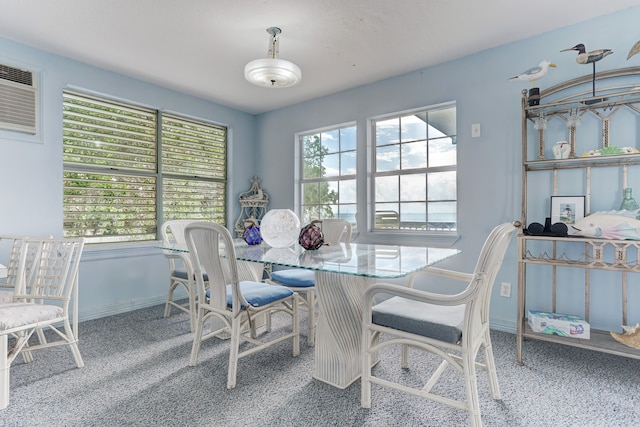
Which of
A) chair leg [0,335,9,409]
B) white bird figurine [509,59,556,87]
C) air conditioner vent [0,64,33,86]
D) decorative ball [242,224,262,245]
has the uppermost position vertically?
air conditioner vent [0,64,33,86]

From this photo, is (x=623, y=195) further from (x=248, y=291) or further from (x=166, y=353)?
(x=166, y=353)

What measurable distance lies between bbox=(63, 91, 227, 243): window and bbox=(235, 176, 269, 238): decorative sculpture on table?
0.32 metres

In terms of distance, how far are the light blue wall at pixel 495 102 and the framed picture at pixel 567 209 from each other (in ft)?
0.42

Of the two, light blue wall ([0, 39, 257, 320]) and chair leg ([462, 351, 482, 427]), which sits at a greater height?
light blue wall ([0, 39, 257, 320])

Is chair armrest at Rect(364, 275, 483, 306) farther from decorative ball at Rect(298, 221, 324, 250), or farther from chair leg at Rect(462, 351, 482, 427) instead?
decorative ball at Rect(298, 221, 324, 250)

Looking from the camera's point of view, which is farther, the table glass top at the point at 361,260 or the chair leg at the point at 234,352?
the chair leg at the point at 234,352

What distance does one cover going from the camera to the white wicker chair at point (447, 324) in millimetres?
1348

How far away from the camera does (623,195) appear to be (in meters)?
2.21

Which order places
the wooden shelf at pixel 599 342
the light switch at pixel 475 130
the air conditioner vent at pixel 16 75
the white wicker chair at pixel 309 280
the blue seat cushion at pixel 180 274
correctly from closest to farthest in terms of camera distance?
the wooden shelf at pixel 599 342
the white wicker chair at pixel 309 280
the air conditioner vent at pixel 16 75
the light switch at pixel 475 130
the blue seat cushion at pixel 180 274

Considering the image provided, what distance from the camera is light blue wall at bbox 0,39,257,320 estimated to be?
8.79 feet

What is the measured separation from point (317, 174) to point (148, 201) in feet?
6.43

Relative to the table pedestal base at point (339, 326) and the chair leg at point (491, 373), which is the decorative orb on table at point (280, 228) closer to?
the table pedestal base at point (339, 326)

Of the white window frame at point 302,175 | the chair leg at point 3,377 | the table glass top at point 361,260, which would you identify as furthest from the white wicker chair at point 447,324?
the white window frame at point 302,175

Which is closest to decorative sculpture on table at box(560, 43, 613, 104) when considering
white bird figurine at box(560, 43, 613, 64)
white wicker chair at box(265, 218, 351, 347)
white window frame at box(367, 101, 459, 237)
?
white bird figurine at box(560, 43, 613, 64)
